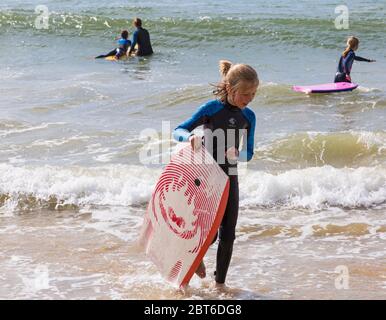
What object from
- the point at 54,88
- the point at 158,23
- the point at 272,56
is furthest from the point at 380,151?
the point at 158,23

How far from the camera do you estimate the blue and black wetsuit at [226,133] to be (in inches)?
186

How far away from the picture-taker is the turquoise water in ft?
18.5

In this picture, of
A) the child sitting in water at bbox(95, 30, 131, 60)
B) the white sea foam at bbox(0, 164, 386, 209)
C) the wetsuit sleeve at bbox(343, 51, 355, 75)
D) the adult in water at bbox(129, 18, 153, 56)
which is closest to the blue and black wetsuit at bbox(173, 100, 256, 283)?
the white sea foam at bbox(0, 164, 386, 209)

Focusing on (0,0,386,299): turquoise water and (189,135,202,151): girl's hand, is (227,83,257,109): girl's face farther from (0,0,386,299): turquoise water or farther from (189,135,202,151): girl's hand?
(0,0,386,299): turquoise water

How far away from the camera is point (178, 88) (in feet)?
45.2

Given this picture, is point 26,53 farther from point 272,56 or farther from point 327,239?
point 327,239

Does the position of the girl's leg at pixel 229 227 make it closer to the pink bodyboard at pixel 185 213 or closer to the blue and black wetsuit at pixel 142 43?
the pink bodyboard at pixel 185 213

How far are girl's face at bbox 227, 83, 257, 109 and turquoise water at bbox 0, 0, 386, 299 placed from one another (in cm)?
133

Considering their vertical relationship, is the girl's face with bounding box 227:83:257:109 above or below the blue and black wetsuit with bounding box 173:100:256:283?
above

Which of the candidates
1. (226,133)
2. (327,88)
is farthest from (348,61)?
(226,133)

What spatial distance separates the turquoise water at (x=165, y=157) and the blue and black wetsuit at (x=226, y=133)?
66 centimetres

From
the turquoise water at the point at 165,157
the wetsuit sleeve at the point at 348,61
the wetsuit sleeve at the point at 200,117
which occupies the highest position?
the wetsuit sleeve at the point at 200,117

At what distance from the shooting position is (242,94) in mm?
4594

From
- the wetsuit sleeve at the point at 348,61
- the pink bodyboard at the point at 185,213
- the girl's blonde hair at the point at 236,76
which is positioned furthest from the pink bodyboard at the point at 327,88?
the girl's blonde hair at the point at 236,76
